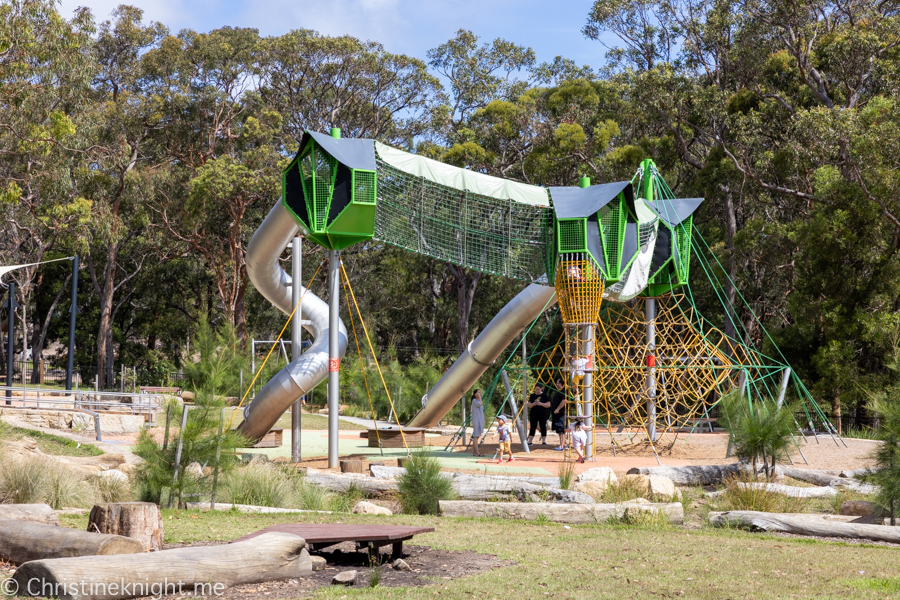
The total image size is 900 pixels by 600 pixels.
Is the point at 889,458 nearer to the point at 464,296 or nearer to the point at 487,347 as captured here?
the point at 487,347

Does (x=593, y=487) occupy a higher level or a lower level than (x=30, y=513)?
lower

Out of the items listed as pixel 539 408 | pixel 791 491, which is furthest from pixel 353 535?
pixel 539 408

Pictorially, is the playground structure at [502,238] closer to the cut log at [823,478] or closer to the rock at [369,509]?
the cut log at [823,478]

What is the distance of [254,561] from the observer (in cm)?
605

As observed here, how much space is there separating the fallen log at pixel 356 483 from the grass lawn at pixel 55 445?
5180 millimetres

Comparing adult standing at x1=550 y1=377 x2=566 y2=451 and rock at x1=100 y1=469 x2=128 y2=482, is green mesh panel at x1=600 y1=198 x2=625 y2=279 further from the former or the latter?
rock at x1=100 y1=469 x2=128 y2=482

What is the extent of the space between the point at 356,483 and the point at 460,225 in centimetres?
641

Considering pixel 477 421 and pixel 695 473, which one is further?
pixel 477 421

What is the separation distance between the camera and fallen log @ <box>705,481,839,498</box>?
460 inches

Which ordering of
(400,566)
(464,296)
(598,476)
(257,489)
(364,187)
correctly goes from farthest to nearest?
(464,296) < (364,187) < (598,476) < (257,489) < (400,566)

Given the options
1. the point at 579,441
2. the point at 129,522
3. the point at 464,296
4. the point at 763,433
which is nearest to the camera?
the point at 129,522

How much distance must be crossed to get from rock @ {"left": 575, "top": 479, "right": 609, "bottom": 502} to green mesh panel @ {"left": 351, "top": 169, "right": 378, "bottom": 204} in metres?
5.94

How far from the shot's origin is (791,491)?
1202 cm

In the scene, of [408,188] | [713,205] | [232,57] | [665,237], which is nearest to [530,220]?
[408,188]
